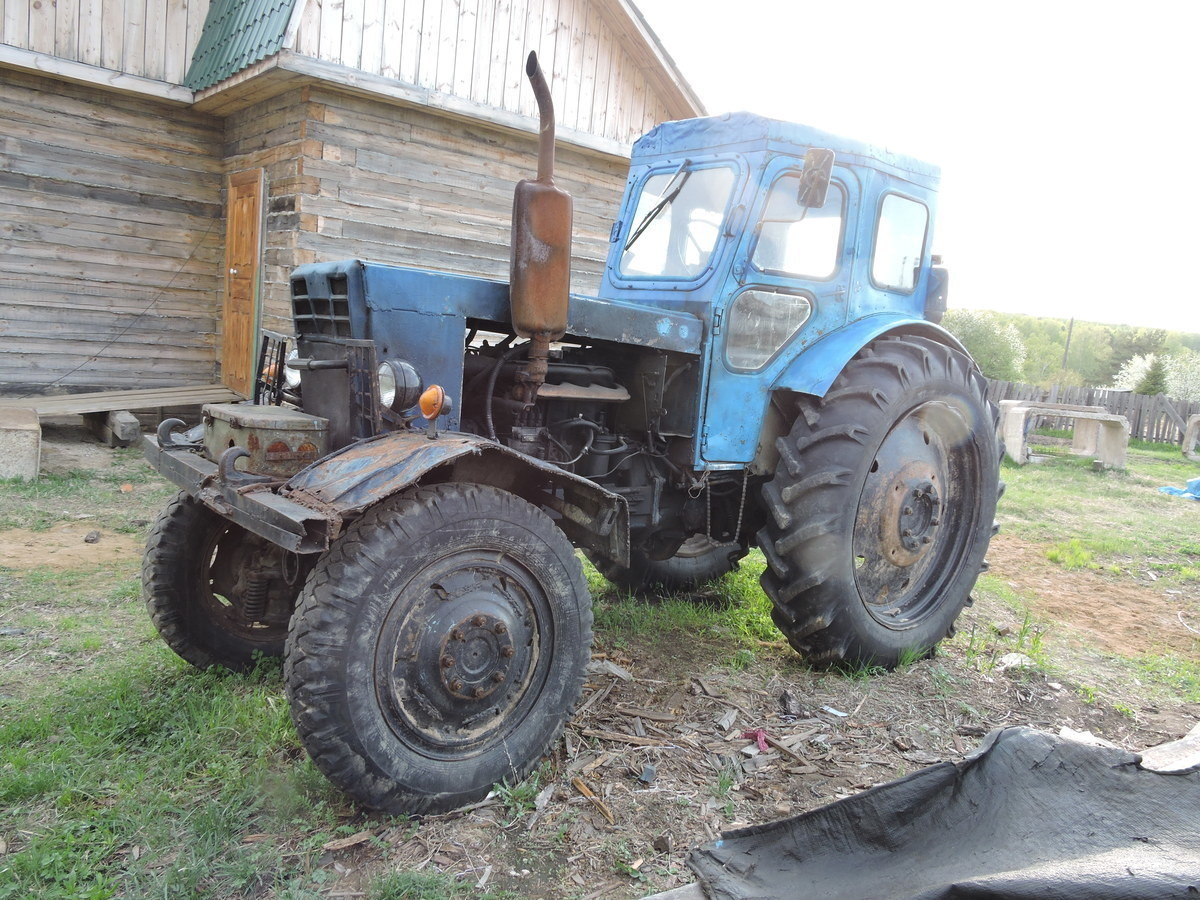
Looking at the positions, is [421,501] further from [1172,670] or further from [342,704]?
[1172,670]

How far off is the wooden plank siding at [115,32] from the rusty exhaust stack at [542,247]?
7.55 m

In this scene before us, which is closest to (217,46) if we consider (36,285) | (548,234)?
(36,285)

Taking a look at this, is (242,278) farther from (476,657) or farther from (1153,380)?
(1153,380)

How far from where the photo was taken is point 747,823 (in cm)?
296

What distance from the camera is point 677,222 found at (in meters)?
4.47

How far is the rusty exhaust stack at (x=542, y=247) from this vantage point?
3125 millimetres

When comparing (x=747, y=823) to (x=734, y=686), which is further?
(x=734, y=686)

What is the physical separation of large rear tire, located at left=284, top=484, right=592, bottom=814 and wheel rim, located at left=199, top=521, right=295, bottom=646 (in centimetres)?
103

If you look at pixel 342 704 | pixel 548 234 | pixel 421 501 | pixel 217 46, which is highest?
pixel 217 46

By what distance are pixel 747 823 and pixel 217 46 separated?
8938mm

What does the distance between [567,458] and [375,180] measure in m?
5.77

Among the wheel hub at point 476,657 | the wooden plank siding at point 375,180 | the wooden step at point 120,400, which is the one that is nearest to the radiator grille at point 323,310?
the wheel hub at point 476,657

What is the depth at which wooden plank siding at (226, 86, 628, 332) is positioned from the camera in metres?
8.20

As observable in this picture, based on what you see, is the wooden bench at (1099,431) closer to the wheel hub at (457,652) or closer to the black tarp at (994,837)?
the black tarp at (994,837)
